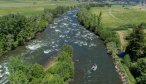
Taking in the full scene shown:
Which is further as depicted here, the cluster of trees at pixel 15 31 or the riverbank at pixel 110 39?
the cluster of trees at pixel 15 31

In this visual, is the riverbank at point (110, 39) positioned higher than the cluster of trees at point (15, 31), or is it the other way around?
the cluster of trees at point (15, 31)

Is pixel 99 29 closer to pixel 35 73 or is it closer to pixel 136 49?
pixel 136 49

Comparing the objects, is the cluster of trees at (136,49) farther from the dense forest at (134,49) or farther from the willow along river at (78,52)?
the willow along river at (78,52)

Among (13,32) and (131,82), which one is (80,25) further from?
(131,82)

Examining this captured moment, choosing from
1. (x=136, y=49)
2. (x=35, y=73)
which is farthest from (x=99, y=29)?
(x=35, y=73)

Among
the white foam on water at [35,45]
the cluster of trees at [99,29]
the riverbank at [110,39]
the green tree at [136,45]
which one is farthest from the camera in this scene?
the cluster of trees at [99,29]

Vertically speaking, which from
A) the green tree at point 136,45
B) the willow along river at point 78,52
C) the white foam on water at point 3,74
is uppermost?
the green tree at point 136,45

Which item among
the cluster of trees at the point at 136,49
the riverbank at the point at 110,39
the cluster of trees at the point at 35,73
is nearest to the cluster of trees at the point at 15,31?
the riverbank at the point at 110,39

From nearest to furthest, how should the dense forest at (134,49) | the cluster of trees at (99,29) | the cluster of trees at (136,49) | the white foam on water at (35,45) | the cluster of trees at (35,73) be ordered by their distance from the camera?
the cluster of trees at (35,73) < the dense forest at (134,49) < the cluster of trees at (136,49) < the white foam on water at (35,45) < the cluster of trees at (99,29)

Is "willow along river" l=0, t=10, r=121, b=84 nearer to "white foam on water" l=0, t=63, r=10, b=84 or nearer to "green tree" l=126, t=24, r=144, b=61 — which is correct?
"white foam on water" l=0, t=63, r=10, b=84

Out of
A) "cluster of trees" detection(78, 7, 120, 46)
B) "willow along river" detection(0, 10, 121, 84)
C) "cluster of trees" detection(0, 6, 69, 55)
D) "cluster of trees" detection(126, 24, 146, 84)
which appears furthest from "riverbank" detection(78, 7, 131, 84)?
"cluster of trees" detection(0, 6, 69, 55)
